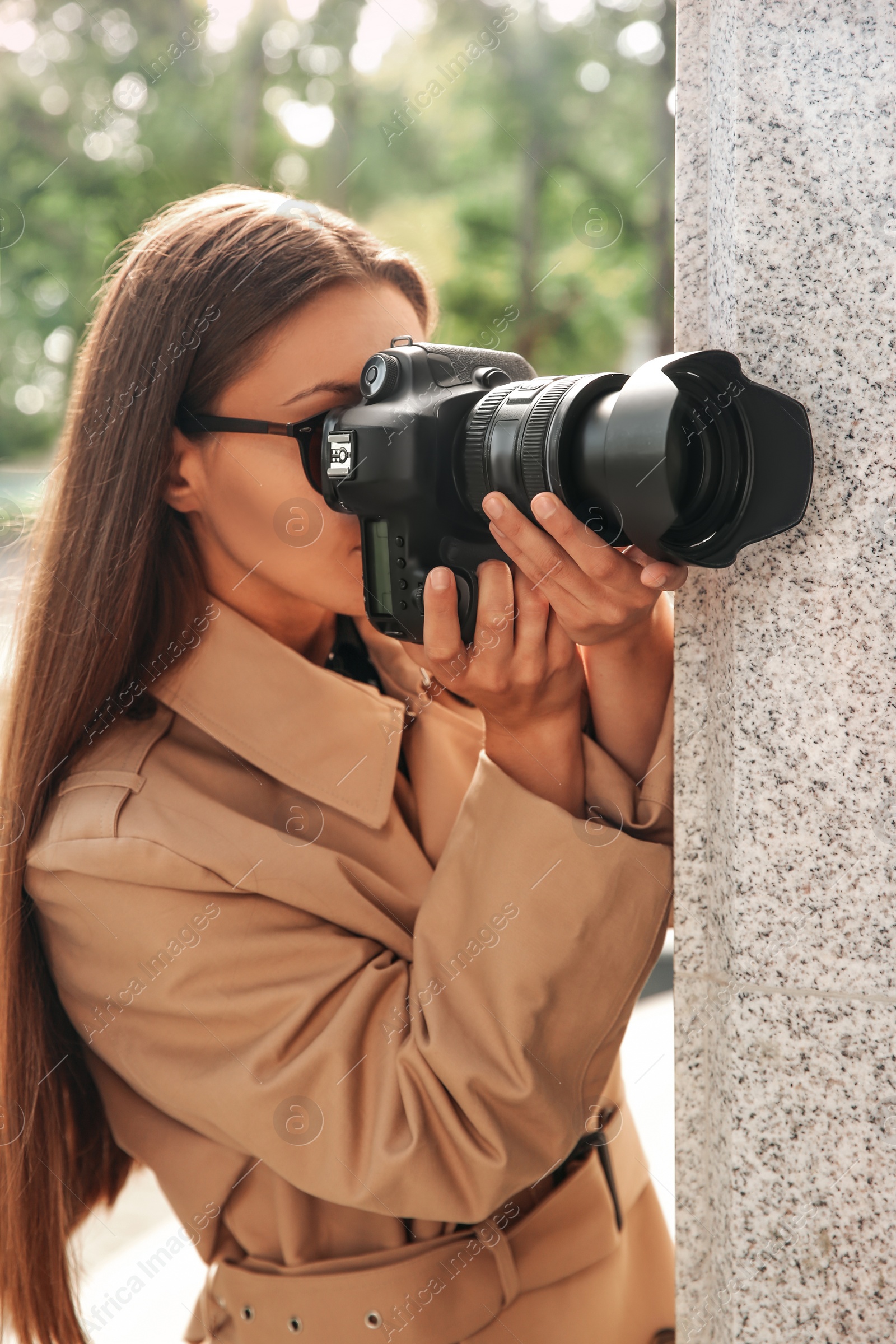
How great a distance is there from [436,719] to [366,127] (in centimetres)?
997

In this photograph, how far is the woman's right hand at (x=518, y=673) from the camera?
100cm

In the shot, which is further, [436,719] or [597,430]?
[436,719]

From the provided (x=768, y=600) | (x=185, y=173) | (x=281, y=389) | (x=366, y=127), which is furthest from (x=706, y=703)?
(x=366, y=127)

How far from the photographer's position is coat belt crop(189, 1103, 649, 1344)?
1034 millimetres

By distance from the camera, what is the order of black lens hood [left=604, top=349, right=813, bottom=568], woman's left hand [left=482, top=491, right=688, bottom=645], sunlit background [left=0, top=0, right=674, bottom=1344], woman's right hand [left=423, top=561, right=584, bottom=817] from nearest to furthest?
1. black lens hood [left=604, top=349, right=813, bottom=568]
2. woman's left hand [left=482, top=491, right=688, bottom=645]
3. woman's right hand [left=423, top=561, right=584, bottom=817]
4. sunlit background [left=0, top=0, right=674, bottom=1344]

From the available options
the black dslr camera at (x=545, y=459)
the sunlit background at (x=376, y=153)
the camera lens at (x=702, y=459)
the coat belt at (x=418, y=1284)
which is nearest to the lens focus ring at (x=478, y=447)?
the black dslr camera at (x=545, y=459)

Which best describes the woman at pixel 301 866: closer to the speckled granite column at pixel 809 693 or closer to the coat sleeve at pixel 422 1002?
the coat sleeve at pixel 422 1002

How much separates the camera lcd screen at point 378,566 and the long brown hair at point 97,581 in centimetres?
27

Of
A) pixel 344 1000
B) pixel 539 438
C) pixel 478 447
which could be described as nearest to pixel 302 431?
pixel 478 447

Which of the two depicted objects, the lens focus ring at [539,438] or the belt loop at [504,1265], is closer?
the lens focus ring at [539,438]

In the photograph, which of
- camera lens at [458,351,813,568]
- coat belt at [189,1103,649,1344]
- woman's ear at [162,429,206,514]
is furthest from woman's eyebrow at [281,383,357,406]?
coat belt at [189,1103,649,1344]

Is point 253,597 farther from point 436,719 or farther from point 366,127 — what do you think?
point 366,127

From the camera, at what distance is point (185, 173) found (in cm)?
857

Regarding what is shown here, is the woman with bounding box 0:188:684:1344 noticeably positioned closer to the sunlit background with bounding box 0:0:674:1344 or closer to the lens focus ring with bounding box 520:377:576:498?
the lens focus ring with bounding box 520:377:576:498
